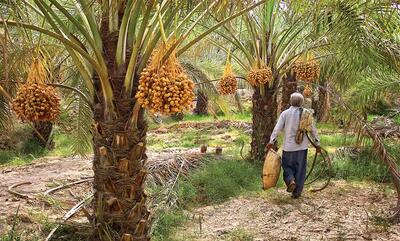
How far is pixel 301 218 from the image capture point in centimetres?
619

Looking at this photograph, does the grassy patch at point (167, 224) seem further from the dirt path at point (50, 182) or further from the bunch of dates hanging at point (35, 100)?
the bunch of dates hanging at point (35, 100)

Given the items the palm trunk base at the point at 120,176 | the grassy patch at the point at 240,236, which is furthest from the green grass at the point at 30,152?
the palm trunk base at the point at 120,176

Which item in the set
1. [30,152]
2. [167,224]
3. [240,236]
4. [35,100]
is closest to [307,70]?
[240,236]

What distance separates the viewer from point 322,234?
5.57m

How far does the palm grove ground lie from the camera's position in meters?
5.43

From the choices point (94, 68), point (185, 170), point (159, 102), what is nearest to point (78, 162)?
point (185, 170)

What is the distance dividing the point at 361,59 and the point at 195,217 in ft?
9.65

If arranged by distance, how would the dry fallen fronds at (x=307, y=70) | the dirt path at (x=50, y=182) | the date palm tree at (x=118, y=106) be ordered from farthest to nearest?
the dry fallen fronds at (x=307, y=70)
the dirt path at (x=50, y=182)
the date palm tree at (x=118, y=106)

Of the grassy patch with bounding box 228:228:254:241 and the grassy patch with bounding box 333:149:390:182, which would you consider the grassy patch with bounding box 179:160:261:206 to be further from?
the grassy patch with bounding box 333:149:390:182

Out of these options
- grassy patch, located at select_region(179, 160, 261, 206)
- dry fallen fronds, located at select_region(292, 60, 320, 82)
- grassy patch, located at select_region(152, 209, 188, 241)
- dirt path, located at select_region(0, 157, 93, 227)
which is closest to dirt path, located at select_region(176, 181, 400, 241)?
grassy patch, located at select_region(152, 209, 188, 241)

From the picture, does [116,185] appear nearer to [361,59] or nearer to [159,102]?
[159,102]

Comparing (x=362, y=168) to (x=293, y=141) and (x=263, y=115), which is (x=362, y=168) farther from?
(x=293, y=141)

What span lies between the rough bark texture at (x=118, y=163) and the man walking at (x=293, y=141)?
9.89ft

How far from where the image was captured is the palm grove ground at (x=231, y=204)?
5.43 m
